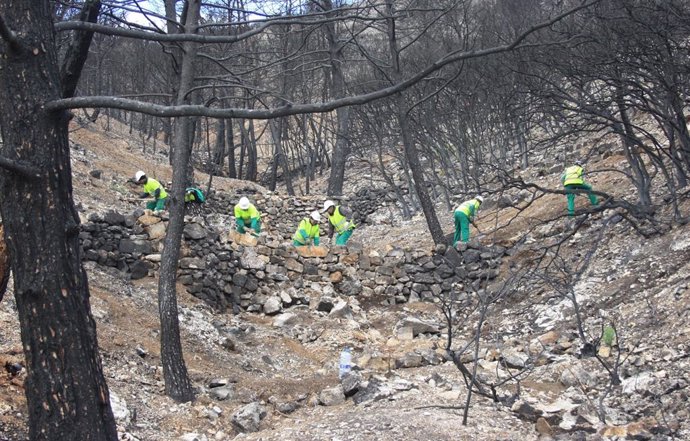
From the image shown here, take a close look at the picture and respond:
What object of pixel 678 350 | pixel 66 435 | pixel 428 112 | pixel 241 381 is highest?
pixel 428 112

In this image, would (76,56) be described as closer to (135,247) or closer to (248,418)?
(248,418)

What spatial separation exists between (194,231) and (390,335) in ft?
12.4

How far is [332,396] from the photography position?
668cm

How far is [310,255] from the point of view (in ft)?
43.8

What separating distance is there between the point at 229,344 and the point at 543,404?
4751 mm

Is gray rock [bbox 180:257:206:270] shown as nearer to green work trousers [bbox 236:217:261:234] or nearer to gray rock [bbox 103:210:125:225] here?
gray rock [bbox 103:210:125:225]

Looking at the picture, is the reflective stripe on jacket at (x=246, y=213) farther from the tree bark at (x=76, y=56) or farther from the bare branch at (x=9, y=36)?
the bare branch at (x=9, y=36)

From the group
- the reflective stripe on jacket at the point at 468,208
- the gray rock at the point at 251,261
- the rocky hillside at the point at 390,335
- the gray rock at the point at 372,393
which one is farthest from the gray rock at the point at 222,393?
Result: the reflective stripe on jacket at the point at 468,208

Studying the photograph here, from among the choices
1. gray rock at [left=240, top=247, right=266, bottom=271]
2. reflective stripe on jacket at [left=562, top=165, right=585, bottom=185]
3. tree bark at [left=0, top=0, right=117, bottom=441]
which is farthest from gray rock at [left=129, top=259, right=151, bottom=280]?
Answer: tree bark at [left=0, top=0, right=117, bottom=441]

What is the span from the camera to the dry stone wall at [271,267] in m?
11.7

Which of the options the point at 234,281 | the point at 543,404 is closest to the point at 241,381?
the point at 543,404

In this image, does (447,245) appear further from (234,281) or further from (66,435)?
(66,435)

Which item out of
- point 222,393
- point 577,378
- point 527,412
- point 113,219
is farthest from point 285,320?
point 527,412

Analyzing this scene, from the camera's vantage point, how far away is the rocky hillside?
5781 millimetres
